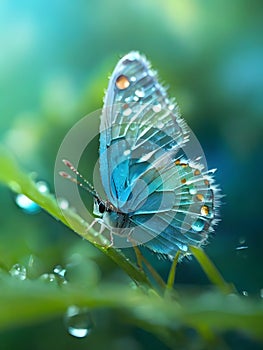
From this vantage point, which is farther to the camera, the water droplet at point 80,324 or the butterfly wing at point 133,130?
the butterfly wing at point 133,130

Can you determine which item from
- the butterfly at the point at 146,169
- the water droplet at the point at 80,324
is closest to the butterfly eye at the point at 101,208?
the butterfly at the point at 146,169

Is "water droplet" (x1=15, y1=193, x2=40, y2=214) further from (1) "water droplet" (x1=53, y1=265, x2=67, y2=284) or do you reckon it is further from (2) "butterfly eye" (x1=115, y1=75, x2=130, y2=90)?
(2) "butterfly eye" (x1=115, y1=75, x2=130, y2=90)

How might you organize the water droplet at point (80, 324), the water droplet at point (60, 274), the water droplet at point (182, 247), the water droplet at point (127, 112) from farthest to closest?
the water droplet at point (127, 112) < the water droplet at point (182, 247) < the water droplet at point (60, 274) < the water droplet at point (80, 324)

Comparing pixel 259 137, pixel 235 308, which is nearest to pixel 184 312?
pixel 235 308

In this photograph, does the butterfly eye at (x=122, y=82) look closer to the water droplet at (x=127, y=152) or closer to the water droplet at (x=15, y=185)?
the water droplet at (x=127, y=152)

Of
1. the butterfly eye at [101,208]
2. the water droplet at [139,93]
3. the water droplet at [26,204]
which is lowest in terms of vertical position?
the butterfly eye at [101,208]

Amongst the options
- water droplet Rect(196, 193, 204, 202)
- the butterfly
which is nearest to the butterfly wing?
the butterfly

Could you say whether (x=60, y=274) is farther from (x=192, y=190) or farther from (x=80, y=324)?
(x=192, y=190)
